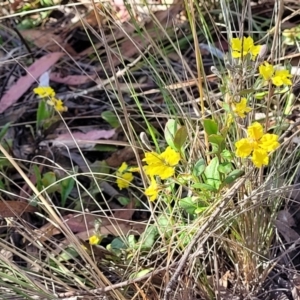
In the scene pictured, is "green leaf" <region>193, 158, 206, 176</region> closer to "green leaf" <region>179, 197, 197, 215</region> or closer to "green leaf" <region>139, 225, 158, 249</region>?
"green leaf" <region>179, 197, 197, 215</region>

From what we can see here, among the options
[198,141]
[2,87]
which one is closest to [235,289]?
[198,141]

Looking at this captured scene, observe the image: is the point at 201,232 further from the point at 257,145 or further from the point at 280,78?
the point at 280,78

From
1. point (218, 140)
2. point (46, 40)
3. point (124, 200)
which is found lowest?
point (124, 200)

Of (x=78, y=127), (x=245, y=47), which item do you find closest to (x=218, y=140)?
(x=245, y=47)

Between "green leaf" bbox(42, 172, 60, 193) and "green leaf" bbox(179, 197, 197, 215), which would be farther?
"green leaf" bbox(42, 172, 60, 193)

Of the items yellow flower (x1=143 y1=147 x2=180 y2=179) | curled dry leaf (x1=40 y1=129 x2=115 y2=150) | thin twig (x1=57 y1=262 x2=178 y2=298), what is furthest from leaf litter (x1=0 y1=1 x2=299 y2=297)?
yellow flower (x1=143 y1=147 x2=180 y2=179)

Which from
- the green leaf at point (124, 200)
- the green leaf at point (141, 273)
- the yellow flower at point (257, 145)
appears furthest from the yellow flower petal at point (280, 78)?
the green leaf at point (124, 200)

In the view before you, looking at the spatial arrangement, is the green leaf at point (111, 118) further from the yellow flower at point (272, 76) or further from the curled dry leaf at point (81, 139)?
the yellow flower at point (272, 76)
